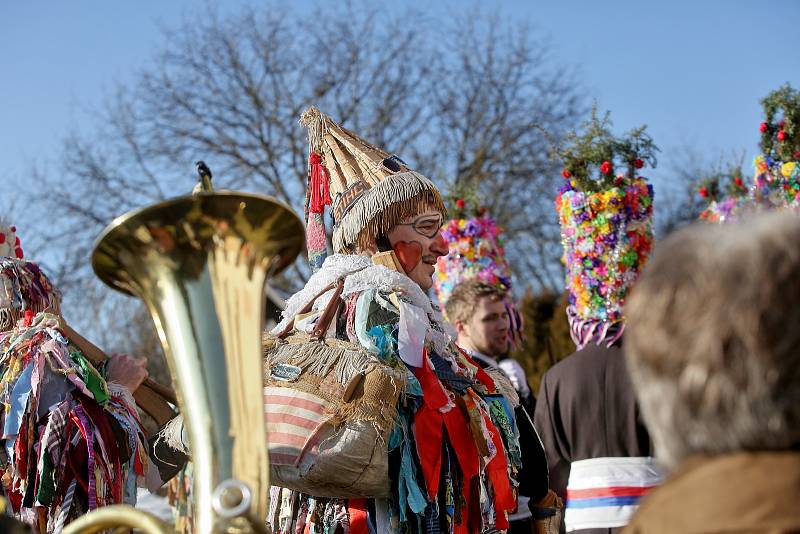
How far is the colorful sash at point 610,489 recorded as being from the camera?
4.34 metres

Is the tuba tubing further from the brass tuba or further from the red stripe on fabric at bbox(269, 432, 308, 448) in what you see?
the red stripe on fabric at bbox(269, 432, 308, 448)

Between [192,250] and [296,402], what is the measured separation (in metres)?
1.47

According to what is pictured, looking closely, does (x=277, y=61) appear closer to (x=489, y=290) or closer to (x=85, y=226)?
(x=85, y=226)

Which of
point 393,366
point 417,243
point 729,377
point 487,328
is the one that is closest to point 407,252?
point 417,243

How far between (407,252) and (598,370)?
1.12 metres

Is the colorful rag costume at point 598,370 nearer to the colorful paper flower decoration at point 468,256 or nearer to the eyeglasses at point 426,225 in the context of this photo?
the eyeglasses at point 426,225

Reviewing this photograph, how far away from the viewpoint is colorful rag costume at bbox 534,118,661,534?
14.4 ft

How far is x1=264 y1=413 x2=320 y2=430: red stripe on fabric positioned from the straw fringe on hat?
1010mm

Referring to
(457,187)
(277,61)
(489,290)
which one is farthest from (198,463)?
(277,61)

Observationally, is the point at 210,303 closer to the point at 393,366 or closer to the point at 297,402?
the point at 297,402

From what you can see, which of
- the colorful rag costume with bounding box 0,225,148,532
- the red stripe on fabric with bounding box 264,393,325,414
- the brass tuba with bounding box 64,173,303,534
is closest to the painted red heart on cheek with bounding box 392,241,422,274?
the red stripe on fabric with bounding box 264,393,325,414

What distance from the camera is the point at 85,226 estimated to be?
16094 millimetres

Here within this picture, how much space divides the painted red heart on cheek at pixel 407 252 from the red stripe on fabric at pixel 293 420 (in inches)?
39.7

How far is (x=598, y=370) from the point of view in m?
4.59
